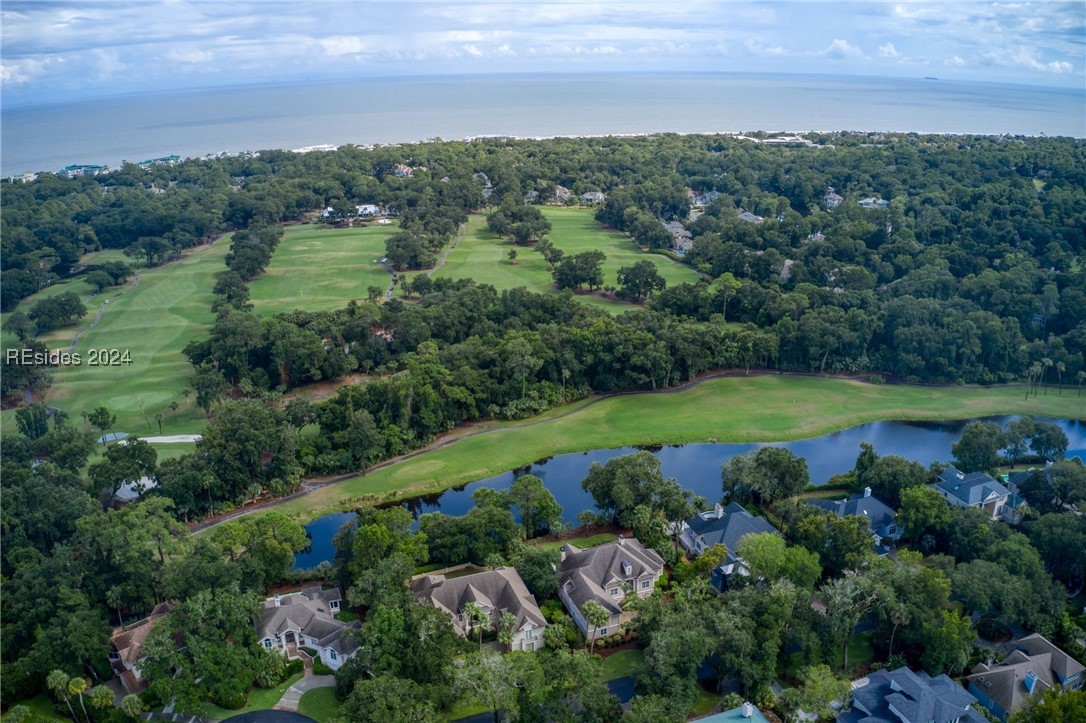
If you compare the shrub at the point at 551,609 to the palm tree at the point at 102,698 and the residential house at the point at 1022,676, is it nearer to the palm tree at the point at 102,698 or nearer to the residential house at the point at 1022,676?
the residential house at the point at 1022,676

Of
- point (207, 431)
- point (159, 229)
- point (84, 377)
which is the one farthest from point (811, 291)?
point (159, 229)

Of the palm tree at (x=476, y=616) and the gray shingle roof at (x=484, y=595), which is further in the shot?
the gray shingle roof at (x=484, y=595)

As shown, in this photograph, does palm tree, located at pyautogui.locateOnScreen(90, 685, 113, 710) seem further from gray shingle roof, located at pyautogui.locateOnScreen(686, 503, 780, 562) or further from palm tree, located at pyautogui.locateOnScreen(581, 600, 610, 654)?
gray shingle roof, located at pyautogui.locateOnScreen(686, 503, 780, 562)

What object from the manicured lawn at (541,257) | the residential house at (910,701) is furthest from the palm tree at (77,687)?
the manicured lawn at (541,257)

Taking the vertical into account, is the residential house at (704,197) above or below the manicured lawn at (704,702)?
above

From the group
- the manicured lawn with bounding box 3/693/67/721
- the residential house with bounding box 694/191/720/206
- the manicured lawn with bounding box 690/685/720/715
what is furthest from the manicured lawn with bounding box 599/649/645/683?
the residential house with bounding box 694/191/720/206

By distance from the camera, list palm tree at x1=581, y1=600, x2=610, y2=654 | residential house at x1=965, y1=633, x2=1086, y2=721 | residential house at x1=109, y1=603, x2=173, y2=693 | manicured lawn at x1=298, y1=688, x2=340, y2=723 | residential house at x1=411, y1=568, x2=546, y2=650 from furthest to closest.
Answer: residential house at x1=411, y1=568, x2=546, y2=650, palm tree at x1=581, y1=600, x2=610, y2=654, residential house at x1=109, y1=603, x2=173, y2=693, manicured lawn at x1=298, y1=688, x2=340, y2=723, residential house at x1=965, y1=633, x2=1086, y2=721
